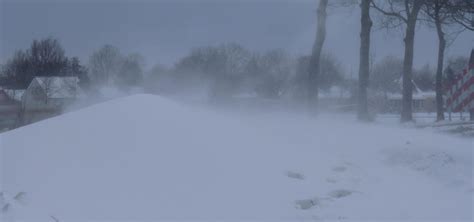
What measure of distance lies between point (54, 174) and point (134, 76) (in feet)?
78.4

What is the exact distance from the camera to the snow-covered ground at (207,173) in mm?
6336

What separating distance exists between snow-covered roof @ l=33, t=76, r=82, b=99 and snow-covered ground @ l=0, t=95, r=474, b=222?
14334 millimetres

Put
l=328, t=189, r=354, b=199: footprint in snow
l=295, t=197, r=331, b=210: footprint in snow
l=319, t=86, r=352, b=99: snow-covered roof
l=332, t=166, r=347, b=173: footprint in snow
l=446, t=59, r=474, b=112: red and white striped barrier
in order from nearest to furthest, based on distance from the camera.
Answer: l=295, t=197, r=331, b=210: footprint in snow
l=328, t=189, r=354, b=199: footprint in snow
l=332, t=166, r=347, b=173: footprint in snow
l=446, t=59, r=474, b=112: red and white striped barrier
l=319, t=86, r=352, b=99: snow-covered roof

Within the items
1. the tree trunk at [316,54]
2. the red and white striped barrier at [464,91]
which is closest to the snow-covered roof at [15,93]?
the tree trunk at [316,54]

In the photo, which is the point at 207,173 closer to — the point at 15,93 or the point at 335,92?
the point at 15,93

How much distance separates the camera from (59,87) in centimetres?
2403

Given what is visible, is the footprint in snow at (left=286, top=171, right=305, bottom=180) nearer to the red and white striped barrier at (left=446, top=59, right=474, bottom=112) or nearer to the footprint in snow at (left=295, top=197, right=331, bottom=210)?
the footprint in snow at (left=295, top=197, right=331, bottom=210)

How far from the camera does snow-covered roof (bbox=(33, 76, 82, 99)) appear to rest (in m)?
23.2

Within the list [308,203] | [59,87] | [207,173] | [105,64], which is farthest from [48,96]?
[308,203]

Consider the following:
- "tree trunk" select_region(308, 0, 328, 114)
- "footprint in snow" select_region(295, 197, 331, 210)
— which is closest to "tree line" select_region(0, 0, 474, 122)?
"tree trunk" select_region(308, 0, 328, 114)

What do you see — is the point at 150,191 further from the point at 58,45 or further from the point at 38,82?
the point at 58,45

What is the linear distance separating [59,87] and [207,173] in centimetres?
1913

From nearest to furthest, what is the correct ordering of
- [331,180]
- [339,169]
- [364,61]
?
1. [331,180]
2. [339,169]
3. [364,61]

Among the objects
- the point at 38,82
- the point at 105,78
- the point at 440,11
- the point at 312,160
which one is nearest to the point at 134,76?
the point at 105,78
